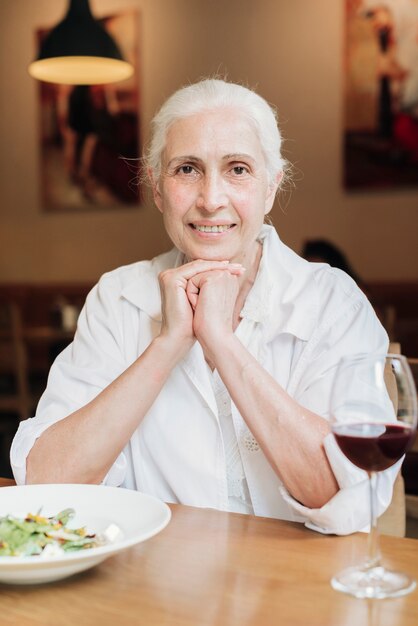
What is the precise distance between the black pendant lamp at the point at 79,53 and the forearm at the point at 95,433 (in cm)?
375

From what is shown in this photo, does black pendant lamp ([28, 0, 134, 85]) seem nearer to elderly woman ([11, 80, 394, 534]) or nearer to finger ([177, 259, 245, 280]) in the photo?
elderly woman ([11, 80, 394, 534])

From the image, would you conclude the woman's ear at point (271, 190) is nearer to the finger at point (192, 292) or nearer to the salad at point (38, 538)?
the finger at point (192, 292)

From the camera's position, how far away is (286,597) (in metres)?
0.99

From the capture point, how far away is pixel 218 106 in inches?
67.0

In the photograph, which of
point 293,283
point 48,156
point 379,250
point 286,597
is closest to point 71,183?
point 48,156

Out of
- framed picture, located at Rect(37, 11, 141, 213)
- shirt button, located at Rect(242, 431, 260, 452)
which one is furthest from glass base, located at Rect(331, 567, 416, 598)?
framed picture, located at Rect(37, 11, 141, 213)

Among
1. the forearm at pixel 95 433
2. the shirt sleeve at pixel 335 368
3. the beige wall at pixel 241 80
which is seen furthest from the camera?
the beige wall at pixel 241 80

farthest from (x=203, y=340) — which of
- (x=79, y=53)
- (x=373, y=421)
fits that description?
(x=79, y=53)

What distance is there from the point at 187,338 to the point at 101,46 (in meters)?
3.74

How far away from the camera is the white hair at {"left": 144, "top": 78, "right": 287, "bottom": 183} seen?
1.70 meters

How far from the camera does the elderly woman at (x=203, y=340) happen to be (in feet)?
5.02

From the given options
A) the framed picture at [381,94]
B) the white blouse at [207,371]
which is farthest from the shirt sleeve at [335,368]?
the framed picture at [381,94]

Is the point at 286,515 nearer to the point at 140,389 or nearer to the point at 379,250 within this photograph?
the point at 140,389

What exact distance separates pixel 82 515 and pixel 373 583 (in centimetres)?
47
